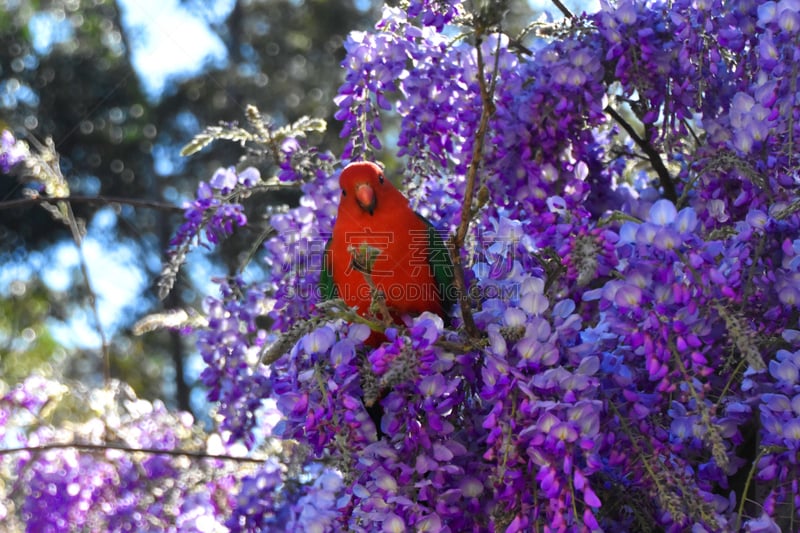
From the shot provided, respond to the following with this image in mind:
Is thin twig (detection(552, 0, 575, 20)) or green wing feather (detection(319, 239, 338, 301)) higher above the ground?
thin twig (detection(552, 0, 575, 20))

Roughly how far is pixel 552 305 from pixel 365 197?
1.89 ft

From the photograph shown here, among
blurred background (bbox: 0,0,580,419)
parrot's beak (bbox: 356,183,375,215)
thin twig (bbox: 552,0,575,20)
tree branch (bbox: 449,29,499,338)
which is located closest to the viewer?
tree branch (bbox: 449,29,499,338)

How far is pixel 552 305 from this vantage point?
121 centimetres

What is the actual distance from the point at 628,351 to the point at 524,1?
14.5 ft

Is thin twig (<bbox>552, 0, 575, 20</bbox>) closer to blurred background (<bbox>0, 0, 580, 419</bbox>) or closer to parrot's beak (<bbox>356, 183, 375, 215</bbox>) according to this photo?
parrot's beak (<bbox>356, 183, 375, 215</bbox>)

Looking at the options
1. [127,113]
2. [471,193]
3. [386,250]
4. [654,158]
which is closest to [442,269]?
[386,250]

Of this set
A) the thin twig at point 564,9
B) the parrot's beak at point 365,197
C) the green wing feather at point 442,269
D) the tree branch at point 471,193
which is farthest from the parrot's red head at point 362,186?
the tree branch at point 471,193

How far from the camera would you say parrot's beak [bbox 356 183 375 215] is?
A: 1682 millimetres

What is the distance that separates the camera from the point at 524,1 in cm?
523

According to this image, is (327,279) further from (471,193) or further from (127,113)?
(127,113)

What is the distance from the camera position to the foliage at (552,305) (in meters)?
1.03

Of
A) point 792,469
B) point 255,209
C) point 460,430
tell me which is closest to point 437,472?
point 460,430

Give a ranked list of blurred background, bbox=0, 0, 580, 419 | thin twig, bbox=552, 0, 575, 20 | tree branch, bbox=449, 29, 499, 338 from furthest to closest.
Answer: blurred background, bbox=0, 0, 580, 419 → thin twig, bbox=552, 0, 575, 20 → tree branch, bbox=449, 29, 499, 338

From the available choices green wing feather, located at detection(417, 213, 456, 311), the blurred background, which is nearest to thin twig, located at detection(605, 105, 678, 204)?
green wing feather, located at detection(417, 213, 456, 311)
